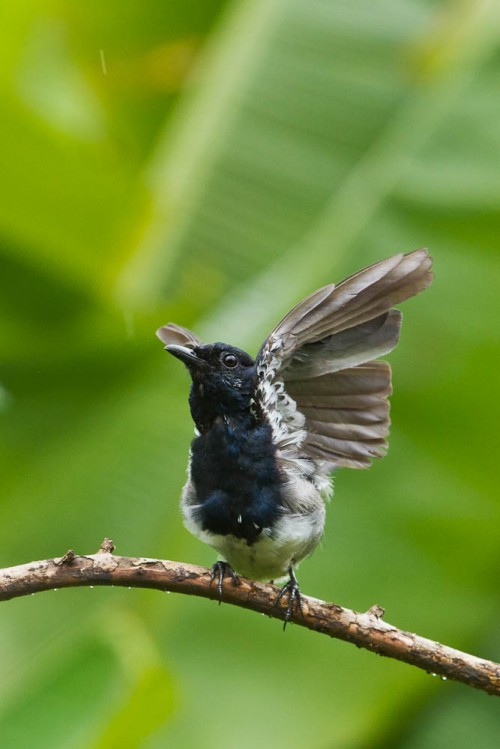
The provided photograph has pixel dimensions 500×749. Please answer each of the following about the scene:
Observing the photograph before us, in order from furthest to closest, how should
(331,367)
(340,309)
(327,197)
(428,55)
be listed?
1. (428,55)
2. (327,197)
3. (331,367)
4. (340,309)

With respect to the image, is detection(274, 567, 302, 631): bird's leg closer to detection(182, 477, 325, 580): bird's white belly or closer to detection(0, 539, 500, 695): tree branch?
detection(0, 539, 500, 695): tree branch

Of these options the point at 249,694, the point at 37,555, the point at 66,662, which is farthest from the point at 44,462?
the point at 249,694

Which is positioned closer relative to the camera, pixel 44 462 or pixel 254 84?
pixel 44 462

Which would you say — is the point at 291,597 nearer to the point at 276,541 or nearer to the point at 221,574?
the point at 221,574

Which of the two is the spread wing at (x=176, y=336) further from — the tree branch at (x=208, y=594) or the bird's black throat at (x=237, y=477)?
the tree branch at (x=208, y=594)

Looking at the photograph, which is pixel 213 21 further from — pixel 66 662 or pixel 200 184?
pixel 66 662

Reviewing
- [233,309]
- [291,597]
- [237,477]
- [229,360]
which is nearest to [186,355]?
[229,360]

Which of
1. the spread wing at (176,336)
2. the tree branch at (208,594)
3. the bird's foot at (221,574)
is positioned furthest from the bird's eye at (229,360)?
the tree branch at (208,594)
